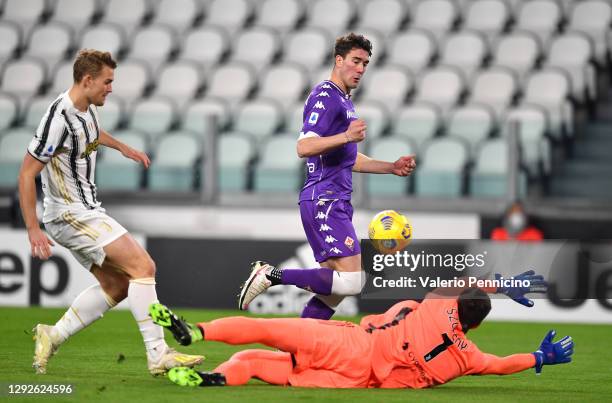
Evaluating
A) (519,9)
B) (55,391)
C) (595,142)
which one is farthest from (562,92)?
(55,391)

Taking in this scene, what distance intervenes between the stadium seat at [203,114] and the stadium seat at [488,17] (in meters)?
3.66

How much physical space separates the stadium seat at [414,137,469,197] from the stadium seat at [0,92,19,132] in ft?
16.0

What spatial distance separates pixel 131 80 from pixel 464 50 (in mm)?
4501

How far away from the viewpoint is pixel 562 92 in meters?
15.3

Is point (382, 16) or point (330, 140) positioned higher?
point (382, 16)

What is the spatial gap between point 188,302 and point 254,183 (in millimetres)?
1680

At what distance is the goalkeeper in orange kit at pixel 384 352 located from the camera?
6562 mm

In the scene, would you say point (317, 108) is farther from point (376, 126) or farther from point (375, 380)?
point (376, 126)

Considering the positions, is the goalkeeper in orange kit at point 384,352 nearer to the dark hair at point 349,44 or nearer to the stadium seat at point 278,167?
the dark hair at point 349,44

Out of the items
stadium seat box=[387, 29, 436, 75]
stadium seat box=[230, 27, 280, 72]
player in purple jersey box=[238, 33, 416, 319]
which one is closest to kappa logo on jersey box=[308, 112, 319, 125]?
player in purple jersey box=[238, 33, 416, 319]

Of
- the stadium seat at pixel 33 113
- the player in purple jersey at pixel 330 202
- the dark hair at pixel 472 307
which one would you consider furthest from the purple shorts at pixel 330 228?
the stadium seat at pixel 33 113

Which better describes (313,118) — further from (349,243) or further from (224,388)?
(224,388)

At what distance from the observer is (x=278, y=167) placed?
1394 centimetres

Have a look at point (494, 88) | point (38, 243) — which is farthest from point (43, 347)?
point (494, 88)
